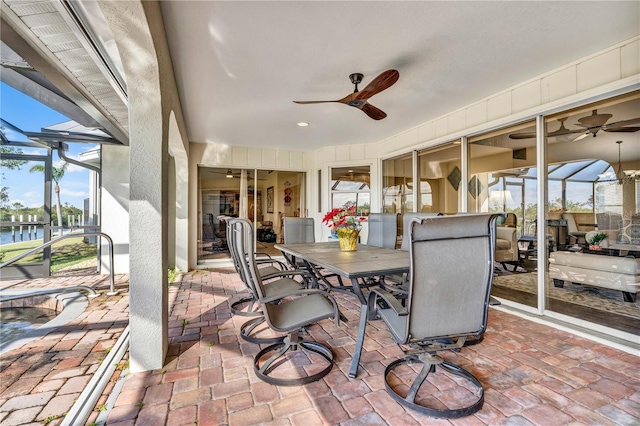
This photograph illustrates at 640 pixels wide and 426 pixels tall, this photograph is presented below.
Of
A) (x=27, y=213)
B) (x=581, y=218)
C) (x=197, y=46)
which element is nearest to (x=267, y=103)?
(x=197, y=46)

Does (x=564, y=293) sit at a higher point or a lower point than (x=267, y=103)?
lower

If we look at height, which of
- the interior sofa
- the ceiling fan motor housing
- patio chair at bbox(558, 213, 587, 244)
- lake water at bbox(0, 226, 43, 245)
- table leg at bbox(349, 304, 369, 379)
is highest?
the ceiling fan motor housing

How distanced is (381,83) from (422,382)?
240 centimetres

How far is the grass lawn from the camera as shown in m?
5.03

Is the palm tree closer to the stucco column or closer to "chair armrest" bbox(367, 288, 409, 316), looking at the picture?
the stucco column

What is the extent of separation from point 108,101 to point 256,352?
3.39 meters

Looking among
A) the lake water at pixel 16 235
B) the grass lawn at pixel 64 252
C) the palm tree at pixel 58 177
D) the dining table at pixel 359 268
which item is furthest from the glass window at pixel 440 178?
the lake water at pixel 16 235

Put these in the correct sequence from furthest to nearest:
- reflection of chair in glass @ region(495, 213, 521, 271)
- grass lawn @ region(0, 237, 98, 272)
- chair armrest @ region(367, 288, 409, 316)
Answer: grass lawn @ region(0, 237, 98, 272), reflection of chair in glass @ region(495, 213, 521, 271), chair armrest @ region(367, 288, 409, 316)

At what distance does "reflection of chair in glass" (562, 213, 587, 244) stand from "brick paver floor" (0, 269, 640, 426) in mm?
1066

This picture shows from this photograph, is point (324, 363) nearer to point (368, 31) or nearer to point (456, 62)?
point (368, 31)

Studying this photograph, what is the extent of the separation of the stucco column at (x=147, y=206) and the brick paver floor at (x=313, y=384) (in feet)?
0.93

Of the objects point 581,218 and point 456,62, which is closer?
point 456,62

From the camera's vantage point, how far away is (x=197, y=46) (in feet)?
8.59

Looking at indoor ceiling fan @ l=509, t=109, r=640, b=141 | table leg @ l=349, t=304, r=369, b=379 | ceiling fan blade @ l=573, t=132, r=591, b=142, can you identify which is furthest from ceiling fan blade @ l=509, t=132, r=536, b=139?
table leg @ l=349, t=304, r=369, b=379
